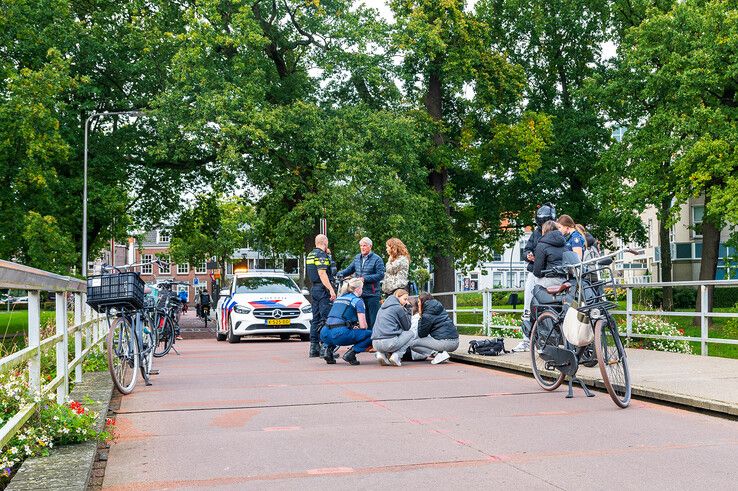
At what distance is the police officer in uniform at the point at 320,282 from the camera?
15.2 metres

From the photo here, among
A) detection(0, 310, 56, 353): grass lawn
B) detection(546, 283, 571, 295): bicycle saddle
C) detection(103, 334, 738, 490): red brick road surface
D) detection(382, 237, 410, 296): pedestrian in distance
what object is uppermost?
detection(382, 237, 410, 296): pedestrian in distance

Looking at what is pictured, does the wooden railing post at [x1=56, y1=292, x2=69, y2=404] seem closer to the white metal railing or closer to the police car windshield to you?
the white metal railing

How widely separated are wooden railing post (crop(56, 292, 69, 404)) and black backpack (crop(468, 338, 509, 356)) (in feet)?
24.7

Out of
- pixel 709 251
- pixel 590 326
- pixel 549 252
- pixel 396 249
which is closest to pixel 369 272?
pixel 396 249

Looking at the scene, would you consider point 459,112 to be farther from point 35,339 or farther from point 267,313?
point 35,339

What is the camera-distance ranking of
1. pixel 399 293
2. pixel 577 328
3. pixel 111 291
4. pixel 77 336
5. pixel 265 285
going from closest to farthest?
pixel 577 328, pixel 77 336, pixel 111 291, pixel 399 293, pixel 265 285

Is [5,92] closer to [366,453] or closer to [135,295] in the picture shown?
[135,295]

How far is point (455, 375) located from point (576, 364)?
2.97 m

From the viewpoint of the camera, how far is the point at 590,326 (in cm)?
885

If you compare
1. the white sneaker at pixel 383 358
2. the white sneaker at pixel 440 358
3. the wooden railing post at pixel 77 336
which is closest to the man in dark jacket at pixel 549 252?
the white sneaker at pixel 440 358

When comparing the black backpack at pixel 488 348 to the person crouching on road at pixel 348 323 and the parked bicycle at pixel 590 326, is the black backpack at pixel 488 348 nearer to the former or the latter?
the person crouching on road at pixel 348 323

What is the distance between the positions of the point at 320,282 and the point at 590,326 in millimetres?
7235

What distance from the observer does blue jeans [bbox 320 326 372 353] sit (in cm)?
1385

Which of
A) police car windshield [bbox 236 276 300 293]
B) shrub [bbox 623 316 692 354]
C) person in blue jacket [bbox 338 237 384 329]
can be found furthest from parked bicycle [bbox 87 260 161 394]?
police car windshield [bbox 236 276 300 293]
